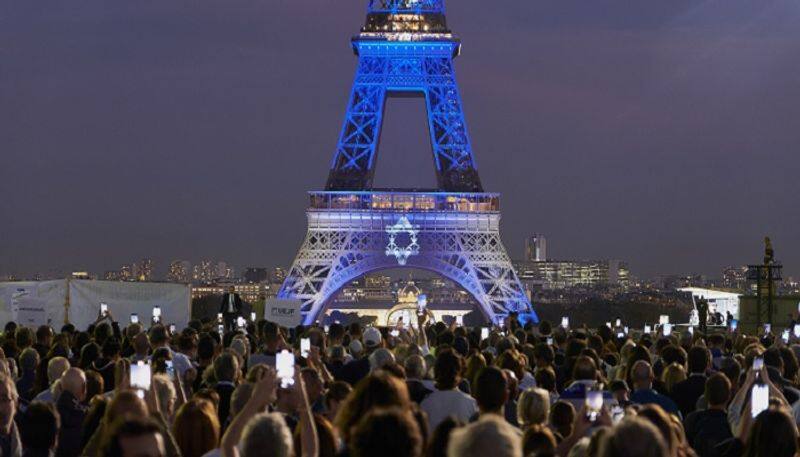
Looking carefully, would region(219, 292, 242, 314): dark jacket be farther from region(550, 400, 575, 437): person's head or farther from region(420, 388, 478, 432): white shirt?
region(550, 400, 575, 437): person's head

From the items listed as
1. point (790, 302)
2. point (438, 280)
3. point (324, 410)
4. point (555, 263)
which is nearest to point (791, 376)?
point (324, 410)

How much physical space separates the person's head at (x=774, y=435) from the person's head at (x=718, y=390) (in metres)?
2.93

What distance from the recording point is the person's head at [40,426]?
9.34 metres

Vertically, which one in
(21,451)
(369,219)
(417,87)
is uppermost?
(417,87)

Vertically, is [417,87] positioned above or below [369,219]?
above

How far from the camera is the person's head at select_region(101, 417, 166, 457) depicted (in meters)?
6.69

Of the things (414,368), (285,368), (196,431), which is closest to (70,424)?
(196,431)

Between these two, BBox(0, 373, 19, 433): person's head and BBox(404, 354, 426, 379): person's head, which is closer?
BBox(0, 373, 19, 433): person's head

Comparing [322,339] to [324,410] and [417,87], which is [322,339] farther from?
[417,87]

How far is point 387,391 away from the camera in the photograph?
844 cm

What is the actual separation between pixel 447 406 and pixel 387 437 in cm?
530

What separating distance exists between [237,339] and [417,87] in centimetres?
4703

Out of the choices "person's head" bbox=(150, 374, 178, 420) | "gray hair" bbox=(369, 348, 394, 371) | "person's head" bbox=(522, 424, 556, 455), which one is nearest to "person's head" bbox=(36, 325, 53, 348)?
"gray hair" bbox=(369, 348, 394, 371)

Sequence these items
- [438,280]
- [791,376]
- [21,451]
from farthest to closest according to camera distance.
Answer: [438,280]
[791,376]
[21,451]
